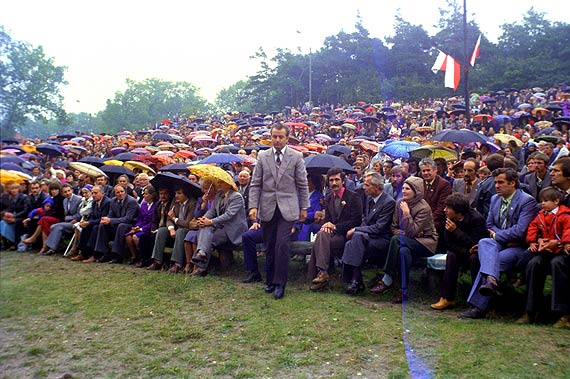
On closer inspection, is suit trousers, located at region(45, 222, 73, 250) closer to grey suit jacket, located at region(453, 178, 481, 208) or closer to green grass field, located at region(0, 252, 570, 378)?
green grass field, located at region(0, 252, 570, 378)

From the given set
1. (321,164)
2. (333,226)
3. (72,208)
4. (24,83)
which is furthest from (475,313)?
(72,208)

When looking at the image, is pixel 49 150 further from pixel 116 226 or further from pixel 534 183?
pixel 534 183

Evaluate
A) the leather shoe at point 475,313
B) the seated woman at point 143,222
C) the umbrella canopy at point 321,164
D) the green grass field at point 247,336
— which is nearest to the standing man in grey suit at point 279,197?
the green grass field at point 247,336

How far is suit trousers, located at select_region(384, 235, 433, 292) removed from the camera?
514 cm

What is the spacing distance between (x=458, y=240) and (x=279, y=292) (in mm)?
1969

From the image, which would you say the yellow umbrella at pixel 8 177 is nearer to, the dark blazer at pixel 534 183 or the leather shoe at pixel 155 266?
the leather shoe at pixel 155 266

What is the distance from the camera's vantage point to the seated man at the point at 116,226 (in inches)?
291

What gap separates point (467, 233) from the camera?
4.92 m

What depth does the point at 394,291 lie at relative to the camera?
212 inches

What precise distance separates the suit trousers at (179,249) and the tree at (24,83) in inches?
189

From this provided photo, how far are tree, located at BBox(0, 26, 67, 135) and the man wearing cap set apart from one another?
19.9ft

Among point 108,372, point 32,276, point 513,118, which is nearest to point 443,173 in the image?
point 108,372

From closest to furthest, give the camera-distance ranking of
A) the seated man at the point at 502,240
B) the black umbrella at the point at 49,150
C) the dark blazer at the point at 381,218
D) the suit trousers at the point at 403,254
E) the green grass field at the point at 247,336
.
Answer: the green grass field at the point at 247,336
the seated man at the point at 502,240
the suit trousers at the point at 403,254
the dark blazer at the point at 381,218
the black umbrella at the point at 49,150

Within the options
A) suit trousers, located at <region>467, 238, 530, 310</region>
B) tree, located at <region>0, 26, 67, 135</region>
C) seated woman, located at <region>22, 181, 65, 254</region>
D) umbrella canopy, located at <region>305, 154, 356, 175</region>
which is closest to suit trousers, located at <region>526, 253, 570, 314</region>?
suit trousers, located at <region>467, 238, 530, 310</region>
